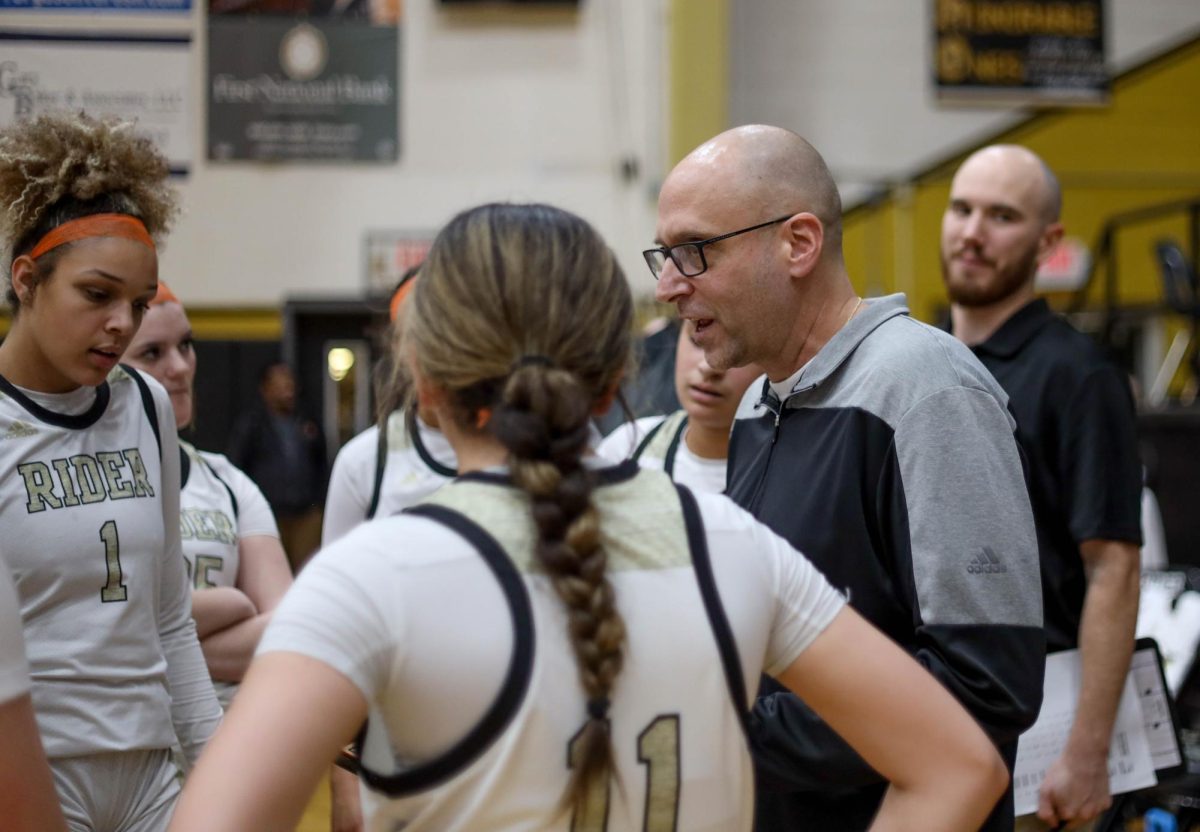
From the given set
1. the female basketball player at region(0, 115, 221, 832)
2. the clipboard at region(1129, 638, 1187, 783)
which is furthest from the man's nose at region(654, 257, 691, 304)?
the clipboard at region(1129, 638, 1187, 783)

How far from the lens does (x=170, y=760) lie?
211cm

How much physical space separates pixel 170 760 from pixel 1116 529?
1.79m

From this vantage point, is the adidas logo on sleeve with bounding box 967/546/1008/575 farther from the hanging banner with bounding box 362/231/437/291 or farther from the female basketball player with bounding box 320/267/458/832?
the hanging banner with bounding box 362/231/437/291

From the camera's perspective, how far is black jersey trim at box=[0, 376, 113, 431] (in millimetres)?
1951

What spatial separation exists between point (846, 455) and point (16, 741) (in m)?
1.09

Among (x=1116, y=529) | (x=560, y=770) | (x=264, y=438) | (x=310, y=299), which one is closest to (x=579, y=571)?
(x=560, y=770)

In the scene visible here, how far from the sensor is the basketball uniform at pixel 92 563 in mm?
1903

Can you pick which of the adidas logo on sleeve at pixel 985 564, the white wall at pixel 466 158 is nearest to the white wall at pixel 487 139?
the white wall at pixel 466 158

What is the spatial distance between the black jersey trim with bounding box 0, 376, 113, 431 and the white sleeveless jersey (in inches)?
21.9

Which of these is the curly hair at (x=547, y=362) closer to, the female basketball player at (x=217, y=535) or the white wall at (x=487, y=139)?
the female basketball player at (x=217, y=535)

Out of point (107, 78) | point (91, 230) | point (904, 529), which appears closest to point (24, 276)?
point (91, 230)

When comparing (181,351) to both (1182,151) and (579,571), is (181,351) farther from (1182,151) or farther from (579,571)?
(1182,151)

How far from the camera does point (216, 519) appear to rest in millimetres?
2701

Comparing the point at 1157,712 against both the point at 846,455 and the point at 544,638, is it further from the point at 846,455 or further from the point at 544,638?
the point at 544,638
